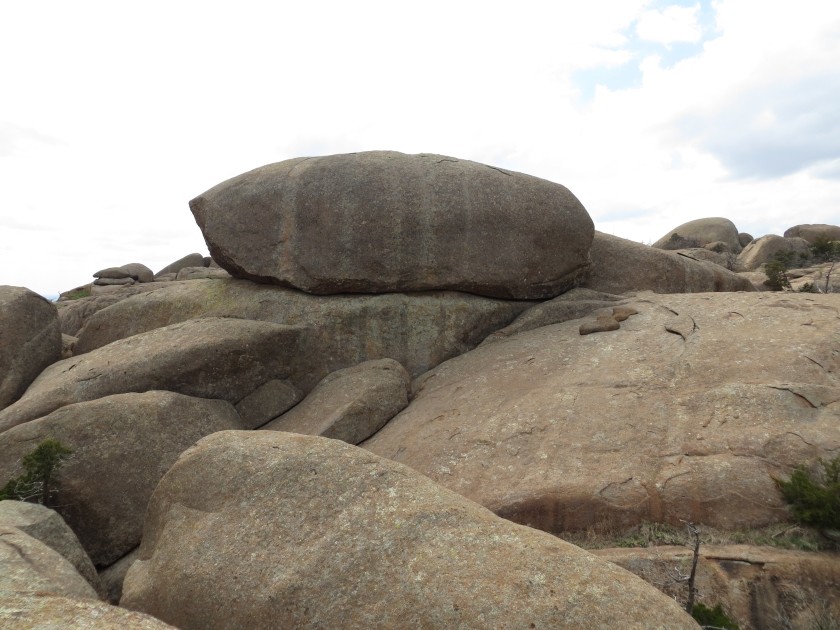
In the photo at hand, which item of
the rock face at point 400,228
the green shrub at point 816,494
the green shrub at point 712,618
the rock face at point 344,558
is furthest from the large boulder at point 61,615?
the rock face at point 400,228

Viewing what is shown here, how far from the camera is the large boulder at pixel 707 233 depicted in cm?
3597

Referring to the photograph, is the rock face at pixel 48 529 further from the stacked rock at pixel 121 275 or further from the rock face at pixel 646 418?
the stacked rock at pixel 121 275

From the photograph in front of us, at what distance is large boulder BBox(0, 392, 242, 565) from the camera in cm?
855

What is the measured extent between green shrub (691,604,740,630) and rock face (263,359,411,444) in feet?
18.9

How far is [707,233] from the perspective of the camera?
36.9 meters

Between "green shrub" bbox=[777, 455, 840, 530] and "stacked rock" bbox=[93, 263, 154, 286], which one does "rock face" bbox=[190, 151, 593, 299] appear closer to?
"green shrub" bbox=[777, 455, 840, 530]

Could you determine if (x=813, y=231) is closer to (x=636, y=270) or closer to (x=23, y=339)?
(x=636, y=270)

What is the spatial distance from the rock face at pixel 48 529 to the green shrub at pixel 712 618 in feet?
19.6

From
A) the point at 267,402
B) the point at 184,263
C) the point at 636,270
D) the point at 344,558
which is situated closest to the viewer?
the point at 344,558

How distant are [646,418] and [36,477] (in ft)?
24.8

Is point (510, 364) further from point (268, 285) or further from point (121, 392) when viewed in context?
point (121, 392)

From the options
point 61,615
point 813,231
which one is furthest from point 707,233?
point 61,615

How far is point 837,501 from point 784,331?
11.5 ft

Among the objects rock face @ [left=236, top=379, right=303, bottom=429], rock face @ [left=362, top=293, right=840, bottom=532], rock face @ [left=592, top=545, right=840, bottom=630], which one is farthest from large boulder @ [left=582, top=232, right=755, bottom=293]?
rock face @ [left=592, top=545, right=840, bottom=630]
